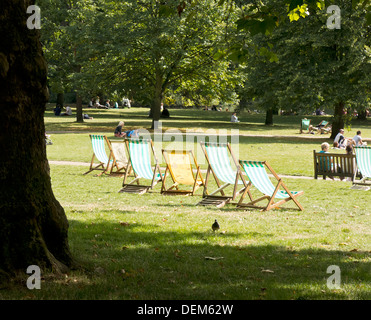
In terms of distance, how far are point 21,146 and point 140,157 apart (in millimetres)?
8224

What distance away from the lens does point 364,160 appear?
13961 millimetres

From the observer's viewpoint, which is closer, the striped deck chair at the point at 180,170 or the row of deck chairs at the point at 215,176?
the row of deck chairs at the point at 215,176

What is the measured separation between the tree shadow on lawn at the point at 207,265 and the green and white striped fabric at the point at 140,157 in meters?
5.27

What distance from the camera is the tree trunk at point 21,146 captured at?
15.7 feet

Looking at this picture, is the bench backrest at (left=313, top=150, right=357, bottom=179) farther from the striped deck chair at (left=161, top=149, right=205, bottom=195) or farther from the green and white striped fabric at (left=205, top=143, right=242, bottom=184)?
the striped deck chair at (left=161, top=149, right=205, bottom=195)

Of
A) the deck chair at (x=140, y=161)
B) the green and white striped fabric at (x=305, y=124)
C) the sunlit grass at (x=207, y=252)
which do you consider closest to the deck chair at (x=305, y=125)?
the green and white striped fabric at (x=305, y=124)

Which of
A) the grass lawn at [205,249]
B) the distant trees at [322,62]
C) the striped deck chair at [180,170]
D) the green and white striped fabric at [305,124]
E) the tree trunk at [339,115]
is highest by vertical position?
the distant trees at [322,62]

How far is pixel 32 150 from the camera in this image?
194 inches

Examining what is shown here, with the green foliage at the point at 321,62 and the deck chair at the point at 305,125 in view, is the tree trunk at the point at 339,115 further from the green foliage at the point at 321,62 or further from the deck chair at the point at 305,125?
the deck chair at the point at 305,125

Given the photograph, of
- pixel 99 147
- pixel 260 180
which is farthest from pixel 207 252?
pixel 99 147

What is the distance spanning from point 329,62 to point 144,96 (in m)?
15.0

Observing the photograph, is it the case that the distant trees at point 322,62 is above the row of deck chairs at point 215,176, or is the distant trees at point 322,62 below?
above

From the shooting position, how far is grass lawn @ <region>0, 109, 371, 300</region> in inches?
190
